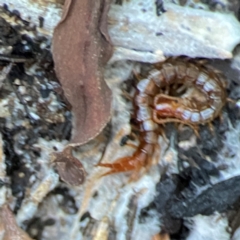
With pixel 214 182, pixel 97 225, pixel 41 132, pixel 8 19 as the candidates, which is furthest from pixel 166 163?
pixel 8 19

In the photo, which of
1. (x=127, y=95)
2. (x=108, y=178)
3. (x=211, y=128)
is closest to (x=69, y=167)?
(x=108, y=178)

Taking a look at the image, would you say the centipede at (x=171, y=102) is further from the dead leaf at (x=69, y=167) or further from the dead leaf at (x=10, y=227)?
the dead leaf at (x=10, y=227)

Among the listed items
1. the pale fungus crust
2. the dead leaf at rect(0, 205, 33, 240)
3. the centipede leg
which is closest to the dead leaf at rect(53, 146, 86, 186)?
the pale fungus crust

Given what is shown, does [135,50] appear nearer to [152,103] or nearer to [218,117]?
[152,103]

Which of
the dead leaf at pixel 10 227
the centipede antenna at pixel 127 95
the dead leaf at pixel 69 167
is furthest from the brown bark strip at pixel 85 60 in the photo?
the dead leaf at pixel 10 227

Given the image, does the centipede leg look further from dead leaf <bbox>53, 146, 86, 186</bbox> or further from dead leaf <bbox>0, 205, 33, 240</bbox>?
dead leaf <bbox>0, 205, 33, 240</bbox>

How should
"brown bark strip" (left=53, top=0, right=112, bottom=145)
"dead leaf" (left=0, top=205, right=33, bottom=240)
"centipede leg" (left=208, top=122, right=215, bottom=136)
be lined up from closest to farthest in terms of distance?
"brown bark strip" (left=53, top=0, right=112, bottom=145)
"dead leaf" (left=0, top=205, right=33, bottom=240)
"centipede leg" (left=208, top=122, right=215, bottom=136)

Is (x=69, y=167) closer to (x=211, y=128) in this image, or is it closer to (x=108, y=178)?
(x=108, y=178)
